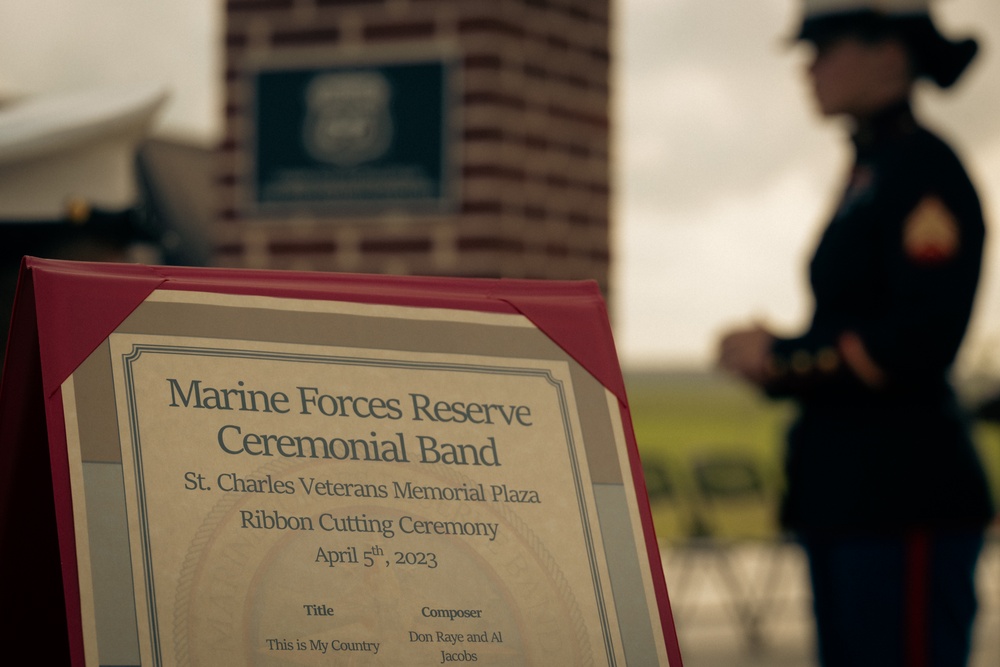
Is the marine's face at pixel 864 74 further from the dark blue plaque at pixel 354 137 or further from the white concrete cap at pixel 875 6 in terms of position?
the dark blue plaque at pixel 354 137

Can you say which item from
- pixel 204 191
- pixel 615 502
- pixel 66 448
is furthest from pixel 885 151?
pixel 204 191

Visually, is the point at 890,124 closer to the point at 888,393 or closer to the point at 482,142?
the point at 888,393

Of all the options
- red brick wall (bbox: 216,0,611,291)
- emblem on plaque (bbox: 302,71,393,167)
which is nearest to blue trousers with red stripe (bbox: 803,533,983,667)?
red brick wall (bbox: 216,0,611,291)

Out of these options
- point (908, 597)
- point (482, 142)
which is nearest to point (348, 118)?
point (482, 142)

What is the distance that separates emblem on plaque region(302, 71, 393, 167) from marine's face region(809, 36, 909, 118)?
5.55 feet

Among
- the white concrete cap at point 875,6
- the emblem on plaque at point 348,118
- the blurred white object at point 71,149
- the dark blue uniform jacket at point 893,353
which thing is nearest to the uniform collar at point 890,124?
the dark blue uniform jacket at point 893,353

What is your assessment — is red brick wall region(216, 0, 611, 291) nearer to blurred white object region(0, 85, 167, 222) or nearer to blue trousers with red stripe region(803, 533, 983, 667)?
blurred white object region(0, 85, 167, 222)

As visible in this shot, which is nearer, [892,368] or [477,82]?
[892,368]

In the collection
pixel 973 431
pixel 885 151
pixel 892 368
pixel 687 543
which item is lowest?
pixel 687 543

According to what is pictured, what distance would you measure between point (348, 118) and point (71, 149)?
68.1 inches

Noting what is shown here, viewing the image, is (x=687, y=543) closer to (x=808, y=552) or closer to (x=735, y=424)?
(x=808, y=552)

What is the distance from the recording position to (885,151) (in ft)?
6.11

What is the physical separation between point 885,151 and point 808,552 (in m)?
0.70

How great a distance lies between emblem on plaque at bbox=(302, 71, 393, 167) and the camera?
3322mm
